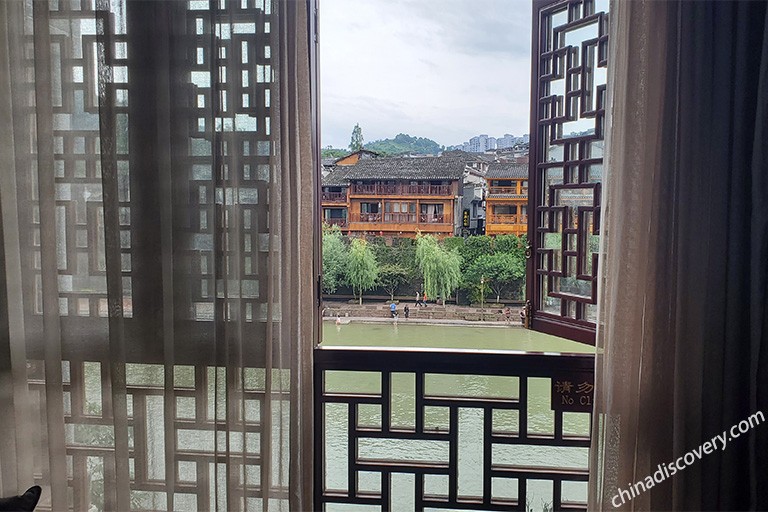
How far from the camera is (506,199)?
1.76m

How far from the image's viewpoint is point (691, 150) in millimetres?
1378

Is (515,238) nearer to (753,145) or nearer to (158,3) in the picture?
(753,145)

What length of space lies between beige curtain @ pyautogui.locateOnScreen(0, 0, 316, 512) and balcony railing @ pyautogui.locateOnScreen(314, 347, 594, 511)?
0.14m

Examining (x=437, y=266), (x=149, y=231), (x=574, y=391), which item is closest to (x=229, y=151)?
(x=149, y=231)

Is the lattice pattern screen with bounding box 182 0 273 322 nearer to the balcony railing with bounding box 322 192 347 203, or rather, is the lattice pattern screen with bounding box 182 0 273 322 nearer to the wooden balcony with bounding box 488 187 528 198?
the balcony railing with bounding box 322 192 347 203

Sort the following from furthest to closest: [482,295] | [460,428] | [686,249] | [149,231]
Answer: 1. [482,295]
2. [460,428]
3. [149,231]
4. [686,249]

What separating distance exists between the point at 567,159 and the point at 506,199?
0.80 ft

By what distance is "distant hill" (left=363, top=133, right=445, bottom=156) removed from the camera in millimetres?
1799

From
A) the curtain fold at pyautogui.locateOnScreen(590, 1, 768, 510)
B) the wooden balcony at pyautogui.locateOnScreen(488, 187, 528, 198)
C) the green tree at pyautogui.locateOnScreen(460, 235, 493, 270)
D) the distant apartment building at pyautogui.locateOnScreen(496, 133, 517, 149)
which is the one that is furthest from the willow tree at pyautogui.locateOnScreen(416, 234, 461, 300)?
the curtain fold at pyautogui.locateOnScreen(590, 1, 768, 510)

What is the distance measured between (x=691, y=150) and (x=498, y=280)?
2.18 ft

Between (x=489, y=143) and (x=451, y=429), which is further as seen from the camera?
(x=489, y=143)

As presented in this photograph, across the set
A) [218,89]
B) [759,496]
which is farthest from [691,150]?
[218,89]

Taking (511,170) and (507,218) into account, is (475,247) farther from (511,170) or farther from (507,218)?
(511,170)

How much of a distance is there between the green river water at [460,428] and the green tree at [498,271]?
166 millimetres
